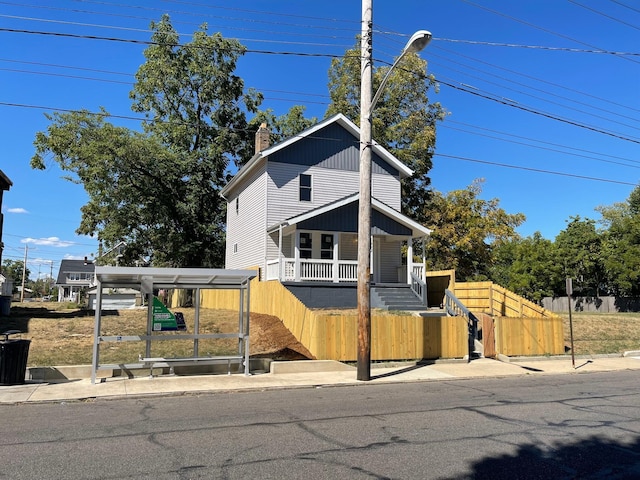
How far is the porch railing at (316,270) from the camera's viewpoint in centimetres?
2203

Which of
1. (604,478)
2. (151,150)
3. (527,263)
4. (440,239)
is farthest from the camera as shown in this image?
(527,263)

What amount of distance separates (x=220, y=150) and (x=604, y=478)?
3219 cm

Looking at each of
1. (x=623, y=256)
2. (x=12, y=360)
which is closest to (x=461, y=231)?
(x=623, y=256)

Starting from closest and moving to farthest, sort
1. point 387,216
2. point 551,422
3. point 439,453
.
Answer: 1. point 439,453
2. point 551,422
3. point 387,216

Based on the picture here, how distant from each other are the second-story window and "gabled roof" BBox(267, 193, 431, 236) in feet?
9.17

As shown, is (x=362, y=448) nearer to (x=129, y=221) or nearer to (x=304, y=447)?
(x=304, y=447)

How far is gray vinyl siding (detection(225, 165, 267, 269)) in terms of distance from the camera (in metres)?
26.2

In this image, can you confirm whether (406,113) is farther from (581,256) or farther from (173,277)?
(173,277)

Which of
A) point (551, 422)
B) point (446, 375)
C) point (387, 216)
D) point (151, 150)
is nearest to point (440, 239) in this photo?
point (387, 216)

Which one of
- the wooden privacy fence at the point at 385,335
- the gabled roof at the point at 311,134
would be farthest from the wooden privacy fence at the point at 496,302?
the gabled roof at the point at 311,134

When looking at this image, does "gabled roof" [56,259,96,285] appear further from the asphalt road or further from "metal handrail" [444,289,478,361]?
the asphalt road

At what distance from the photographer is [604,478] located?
5312 millimetres

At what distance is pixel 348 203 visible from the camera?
77.9 ft

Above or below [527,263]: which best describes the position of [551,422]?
below
